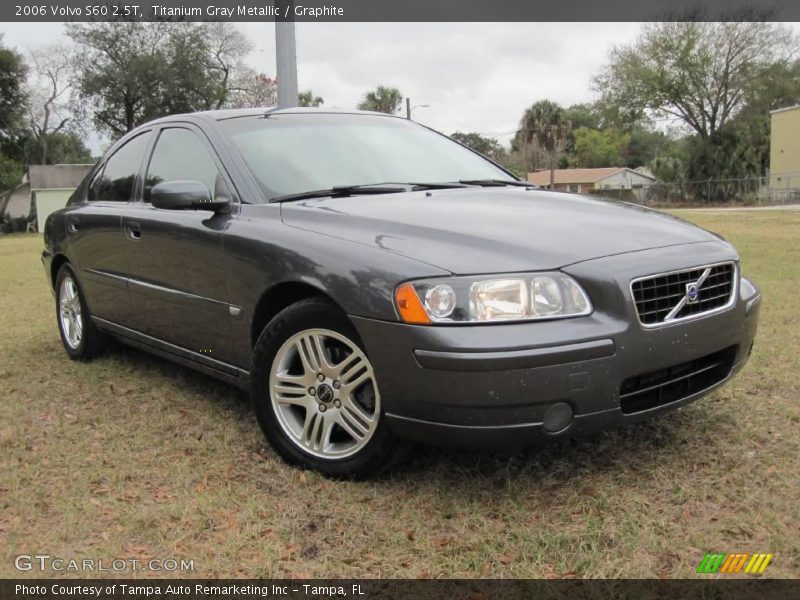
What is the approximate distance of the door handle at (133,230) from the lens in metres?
4.09

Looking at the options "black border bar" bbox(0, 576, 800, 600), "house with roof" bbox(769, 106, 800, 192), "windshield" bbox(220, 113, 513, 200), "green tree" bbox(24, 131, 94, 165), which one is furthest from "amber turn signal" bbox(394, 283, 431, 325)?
"green tree" bbox(24, 131, 94, 165)

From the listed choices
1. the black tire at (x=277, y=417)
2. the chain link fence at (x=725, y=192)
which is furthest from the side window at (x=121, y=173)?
the chain link fence at (x=725, y=192)

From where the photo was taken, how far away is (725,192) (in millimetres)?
41906

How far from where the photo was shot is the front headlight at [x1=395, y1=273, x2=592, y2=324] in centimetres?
250

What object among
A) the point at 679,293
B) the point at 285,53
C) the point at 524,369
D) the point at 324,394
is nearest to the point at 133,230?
the point at 324,394

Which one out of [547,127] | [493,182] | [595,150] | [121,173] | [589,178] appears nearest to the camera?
[493,182]

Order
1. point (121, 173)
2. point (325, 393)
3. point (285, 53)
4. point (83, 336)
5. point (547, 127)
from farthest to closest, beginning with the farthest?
point (547, 127)
point (285, 53)
point (83, 336)
point (121, 173)
point (325, 393)

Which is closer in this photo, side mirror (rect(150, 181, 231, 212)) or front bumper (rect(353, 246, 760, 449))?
front bumper (rect(353, 246, 760, 449))

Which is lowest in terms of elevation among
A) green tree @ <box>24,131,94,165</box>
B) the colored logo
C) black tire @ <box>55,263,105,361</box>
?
the colored logo

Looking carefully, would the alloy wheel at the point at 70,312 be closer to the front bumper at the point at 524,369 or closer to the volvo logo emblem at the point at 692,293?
the front bumper at the point at 524,369

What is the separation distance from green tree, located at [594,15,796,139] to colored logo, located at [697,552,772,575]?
4740cm

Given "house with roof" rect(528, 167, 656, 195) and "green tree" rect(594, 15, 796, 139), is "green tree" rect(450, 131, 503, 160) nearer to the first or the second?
"house with roof" rect(528, 167, 656, 195)

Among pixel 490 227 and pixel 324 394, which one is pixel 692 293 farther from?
pixel 324 394

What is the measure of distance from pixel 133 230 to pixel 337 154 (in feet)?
4.28
